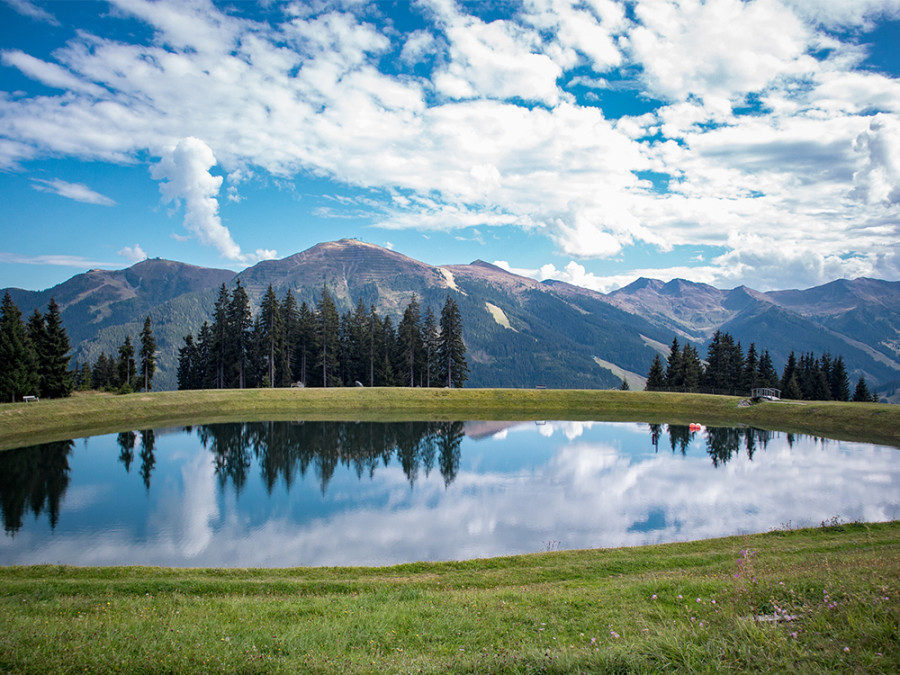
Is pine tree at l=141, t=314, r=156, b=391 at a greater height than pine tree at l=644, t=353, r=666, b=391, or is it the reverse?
pine tree at l=141, t=314, r=156, b=391

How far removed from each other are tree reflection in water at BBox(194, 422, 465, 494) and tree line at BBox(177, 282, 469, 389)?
26.6 m

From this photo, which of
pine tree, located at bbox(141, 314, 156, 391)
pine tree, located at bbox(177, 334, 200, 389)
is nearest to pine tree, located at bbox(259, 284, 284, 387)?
pine tree, located at bbox(177, 334, 200, 389)

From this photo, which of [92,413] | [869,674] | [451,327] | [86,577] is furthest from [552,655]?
[451,327]

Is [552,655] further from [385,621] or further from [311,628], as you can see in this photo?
[311,628]

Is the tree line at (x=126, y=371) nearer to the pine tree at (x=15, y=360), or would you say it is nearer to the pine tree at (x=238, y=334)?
the pine tree at (x=238, y=334)

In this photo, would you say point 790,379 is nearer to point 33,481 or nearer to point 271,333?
Answer: point 271,333

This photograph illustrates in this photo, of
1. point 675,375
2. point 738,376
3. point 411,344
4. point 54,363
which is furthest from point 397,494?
point 738,376

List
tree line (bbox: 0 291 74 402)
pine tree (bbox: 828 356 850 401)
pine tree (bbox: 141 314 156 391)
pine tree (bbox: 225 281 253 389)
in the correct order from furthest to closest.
Answer: pine tree (bbox: 828 356 850 401), pine tree (bbox: 225 281 253 389), pine tree (bbox: 141 314 156 391), tree line (bbox: 0 291 74 402)

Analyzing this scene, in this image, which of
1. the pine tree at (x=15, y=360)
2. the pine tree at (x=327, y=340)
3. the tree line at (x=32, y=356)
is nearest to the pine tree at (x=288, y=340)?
the pine tree at (x=327, y=340)

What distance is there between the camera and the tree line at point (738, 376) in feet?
295

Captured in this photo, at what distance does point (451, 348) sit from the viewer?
296 ft

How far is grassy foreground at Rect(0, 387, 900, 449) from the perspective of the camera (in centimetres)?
5550

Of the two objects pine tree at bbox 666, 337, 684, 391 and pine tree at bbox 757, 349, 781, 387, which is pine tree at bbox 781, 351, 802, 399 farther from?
pine tree at bbox 666, 337, 684, 391

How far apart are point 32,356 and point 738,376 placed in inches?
4288
